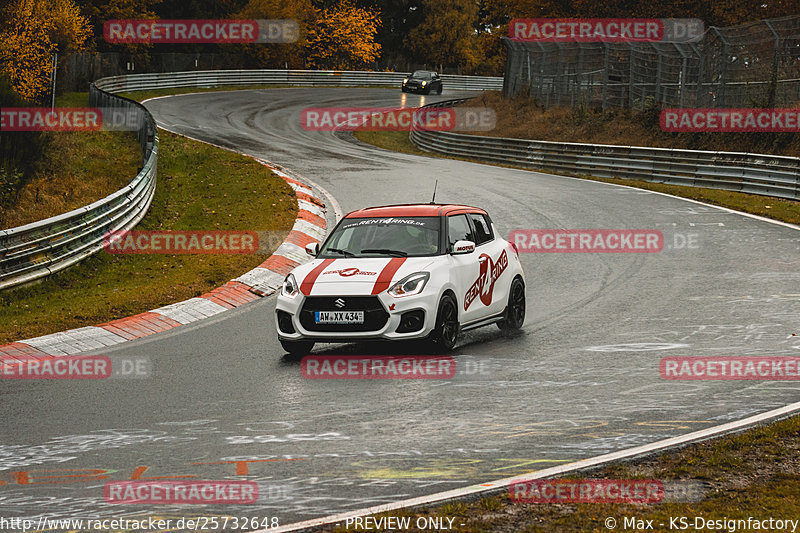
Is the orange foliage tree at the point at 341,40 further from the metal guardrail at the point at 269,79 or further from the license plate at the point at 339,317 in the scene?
the license plate at the point at 339,317

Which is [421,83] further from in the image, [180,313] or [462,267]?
[462,267]

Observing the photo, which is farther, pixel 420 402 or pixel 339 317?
pixel 339 317

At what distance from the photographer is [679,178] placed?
89.9ft

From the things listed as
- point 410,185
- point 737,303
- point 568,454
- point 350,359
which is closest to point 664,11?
point 410,185

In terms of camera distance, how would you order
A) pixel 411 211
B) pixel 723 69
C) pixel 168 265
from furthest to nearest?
pixel 723 69 < pixel 168 265 < pixel 411 211

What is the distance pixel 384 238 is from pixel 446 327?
57.3 inches

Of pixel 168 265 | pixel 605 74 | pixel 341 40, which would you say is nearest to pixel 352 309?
pixel 168 265

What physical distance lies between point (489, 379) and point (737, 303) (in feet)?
Answer: 16.6

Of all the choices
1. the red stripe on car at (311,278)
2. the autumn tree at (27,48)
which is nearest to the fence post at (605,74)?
the autumn tree at (27,48)

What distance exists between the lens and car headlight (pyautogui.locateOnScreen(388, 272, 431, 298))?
33.5 feet

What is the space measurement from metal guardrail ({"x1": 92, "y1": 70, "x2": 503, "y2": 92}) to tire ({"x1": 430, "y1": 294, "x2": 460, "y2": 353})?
46.1 m

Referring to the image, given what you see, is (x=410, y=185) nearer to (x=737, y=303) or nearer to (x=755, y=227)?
(x=755, y=227)

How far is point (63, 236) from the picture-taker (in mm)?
15172

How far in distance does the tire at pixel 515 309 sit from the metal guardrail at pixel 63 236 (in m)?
6.75
